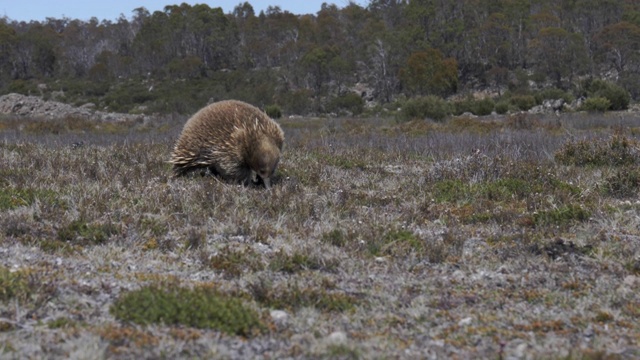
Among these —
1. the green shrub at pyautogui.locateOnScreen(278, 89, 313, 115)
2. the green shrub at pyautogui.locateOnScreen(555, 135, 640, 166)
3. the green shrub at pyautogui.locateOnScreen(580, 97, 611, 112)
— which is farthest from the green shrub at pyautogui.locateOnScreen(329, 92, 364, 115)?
the green shrub at pyautogui.locateOnScreen(555, 135, 640, 166)

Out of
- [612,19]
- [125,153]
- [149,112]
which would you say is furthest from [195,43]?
[125,153]

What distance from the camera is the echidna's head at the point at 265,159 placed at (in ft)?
26.7

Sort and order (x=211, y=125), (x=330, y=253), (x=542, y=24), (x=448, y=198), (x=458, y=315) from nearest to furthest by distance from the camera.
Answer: (x=458, y=315) → (x=330, y=253) → (x=448, y=198) → (x=211, y=125) → (x=542, y=24)

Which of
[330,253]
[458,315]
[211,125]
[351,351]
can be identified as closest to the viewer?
[351,351]

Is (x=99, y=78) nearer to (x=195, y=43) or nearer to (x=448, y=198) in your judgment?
(x=195, y=43)

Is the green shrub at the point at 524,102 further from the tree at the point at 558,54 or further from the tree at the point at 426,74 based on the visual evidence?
the tree at the point at 558,54

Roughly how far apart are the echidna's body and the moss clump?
4.10 m

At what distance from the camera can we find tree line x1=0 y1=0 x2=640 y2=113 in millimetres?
45688

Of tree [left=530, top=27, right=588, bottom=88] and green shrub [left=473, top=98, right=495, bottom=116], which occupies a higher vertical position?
tree [left=530, top=27, right=588, bottom=88]

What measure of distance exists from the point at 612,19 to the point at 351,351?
5986 centimetres

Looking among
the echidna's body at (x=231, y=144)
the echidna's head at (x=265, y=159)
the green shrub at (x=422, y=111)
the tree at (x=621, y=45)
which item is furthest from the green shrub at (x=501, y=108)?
the echidna's head at (x=265, y=159)

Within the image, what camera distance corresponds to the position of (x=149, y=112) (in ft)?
130

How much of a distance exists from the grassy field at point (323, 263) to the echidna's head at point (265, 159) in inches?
12.0

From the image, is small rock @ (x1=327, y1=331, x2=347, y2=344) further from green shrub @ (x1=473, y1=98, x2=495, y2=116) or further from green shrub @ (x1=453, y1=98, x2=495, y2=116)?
green shrub @ (x1=473, y1=98, x2=495, y2=116)
